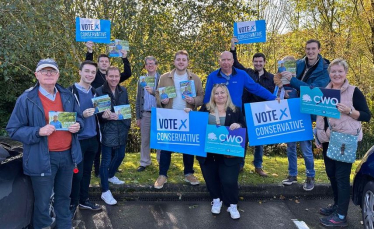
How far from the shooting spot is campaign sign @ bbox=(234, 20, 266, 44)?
592 cm

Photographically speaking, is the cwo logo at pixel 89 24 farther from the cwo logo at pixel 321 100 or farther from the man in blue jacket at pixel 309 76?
the cwo logo at pixel 321 100

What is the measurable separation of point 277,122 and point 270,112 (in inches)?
8.0

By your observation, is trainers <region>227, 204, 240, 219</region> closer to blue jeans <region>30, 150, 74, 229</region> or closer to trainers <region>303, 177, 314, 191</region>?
trainers <region>303, 177, 314, 191</region>

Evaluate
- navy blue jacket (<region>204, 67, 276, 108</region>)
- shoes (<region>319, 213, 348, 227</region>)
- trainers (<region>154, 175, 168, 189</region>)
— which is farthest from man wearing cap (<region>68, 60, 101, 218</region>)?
shoes (<region>319, 213, 348, 227</region>)

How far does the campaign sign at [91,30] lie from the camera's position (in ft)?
18.7

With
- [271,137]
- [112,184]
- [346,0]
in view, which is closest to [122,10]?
[112,184]

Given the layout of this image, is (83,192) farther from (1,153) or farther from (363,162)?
(363,162)

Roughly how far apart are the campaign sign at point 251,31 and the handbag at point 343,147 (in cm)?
248

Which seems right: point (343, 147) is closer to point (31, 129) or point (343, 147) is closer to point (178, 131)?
point (178, 131)

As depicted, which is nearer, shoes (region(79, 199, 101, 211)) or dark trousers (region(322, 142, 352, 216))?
dark trousers (region(322, 142, 352, 216))

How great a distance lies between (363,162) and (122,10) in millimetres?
5847

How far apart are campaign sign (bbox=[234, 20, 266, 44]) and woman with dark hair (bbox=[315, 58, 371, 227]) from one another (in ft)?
6.33

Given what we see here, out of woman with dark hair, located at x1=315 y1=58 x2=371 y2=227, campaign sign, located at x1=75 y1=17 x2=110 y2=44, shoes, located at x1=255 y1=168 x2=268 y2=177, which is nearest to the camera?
woman with dark hair, located at x1=315 y1=58 x2=371 y2=227

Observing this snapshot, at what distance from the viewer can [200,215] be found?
476cm
